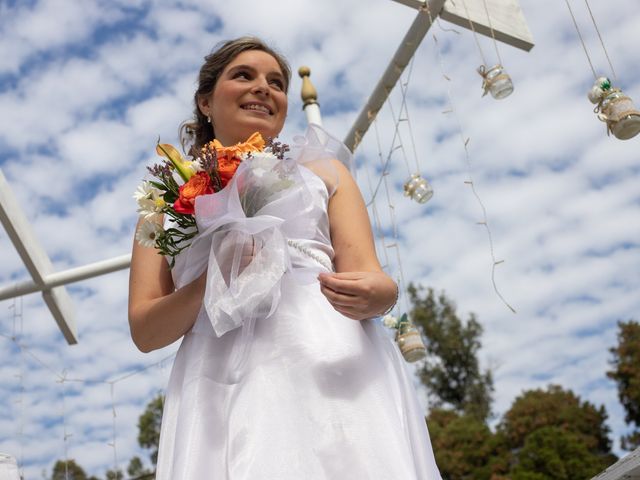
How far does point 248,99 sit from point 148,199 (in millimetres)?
457

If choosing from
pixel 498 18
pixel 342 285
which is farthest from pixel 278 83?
pixel 498 18

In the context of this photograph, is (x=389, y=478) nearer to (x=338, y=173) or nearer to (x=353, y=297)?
(x=353, y=297)

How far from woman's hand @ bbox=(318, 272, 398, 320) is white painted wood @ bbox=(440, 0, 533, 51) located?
116 inches

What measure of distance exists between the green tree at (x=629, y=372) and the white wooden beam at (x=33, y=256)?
14978 millimetres

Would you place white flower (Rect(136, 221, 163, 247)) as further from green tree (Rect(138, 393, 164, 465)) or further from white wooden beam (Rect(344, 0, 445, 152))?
green tree (Rect(138, 393, 164, 465))

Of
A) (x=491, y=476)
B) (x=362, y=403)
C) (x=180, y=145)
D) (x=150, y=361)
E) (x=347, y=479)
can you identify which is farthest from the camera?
(x=491, y=476)

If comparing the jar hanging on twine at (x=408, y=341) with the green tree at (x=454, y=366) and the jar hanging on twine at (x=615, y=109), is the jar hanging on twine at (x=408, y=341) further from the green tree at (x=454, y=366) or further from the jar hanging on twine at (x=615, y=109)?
the green tree at (x=454, y=366)

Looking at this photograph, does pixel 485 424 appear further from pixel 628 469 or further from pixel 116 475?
pixel 628 469

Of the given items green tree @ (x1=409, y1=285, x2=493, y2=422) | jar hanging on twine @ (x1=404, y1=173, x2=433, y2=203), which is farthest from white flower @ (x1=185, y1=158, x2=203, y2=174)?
green tree @ (x1=409, y1=285, x2=493, y2=422)

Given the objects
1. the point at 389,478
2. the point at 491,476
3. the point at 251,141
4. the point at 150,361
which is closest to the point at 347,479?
the point at 389,478

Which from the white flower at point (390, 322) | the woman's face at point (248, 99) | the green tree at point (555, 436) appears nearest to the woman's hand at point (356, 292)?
the woman's face at point (248, 99)

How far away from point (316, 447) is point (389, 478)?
14 cm

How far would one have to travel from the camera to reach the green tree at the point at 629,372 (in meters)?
17.8

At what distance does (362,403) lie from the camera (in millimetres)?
1403
